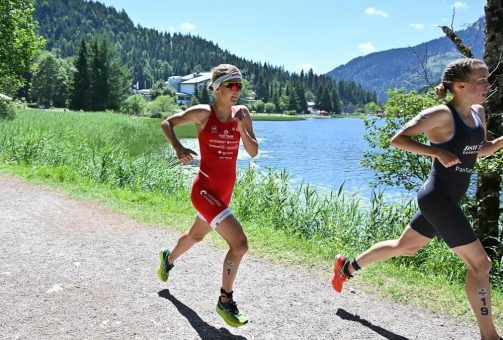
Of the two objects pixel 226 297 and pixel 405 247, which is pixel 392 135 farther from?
pixel 226 297

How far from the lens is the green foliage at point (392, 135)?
7.74m

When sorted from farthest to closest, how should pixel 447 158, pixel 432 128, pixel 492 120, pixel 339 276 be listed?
pixel 492 120, pixel 339 276, pixel 432 128, pixel 447 158

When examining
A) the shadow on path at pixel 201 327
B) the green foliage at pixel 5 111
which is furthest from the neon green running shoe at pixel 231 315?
the green foliage at pixel 5 111

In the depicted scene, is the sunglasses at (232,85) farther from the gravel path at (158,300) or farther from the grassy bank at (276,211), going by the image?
the grassy bank at (276,211)

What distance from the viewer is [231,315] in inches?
155

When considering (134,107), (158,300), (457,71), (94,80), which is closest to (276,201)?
(158,300)

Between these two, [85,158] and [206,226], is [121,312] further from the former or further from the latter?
[85,158]

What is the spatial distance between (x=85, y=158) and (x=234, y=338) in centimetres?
1120

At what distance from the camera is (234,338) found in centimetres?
392

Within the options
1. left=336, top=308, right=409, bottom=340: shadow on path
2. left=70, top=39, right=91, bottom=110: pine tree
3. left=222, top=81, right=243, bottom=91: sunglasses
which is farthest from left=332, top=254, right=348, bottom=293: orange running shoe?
left=70, top=39, right=91, bottom=110: pine tree

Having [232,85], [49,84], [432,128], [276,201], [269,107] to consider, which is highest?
[49,84]

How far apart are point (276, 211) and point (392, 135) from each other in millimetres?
2575

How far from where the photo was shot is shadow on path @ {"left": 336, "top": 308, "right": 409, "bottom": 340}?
13.2 feet

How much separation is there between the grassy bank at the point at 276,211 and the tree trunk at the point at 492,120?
0.74 metres
